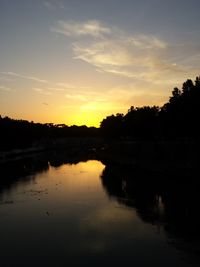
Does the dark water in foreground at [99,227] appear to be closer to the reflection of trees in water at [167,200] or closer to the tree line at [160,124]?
the reflection of trees in water at [167,200]

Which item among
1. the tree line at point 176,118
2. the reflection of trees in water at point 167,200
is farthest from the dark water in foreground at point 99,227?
the tree line at point 176,118

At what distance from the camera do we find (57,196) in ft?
158

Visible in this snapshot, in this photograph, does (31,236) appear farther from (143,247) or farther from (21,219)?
(143,247)

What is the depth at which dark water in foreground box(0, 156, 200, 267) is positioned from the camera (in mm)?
24750

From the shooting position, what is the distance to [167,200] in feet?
143

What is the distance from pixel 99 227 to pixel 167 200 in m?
14.1

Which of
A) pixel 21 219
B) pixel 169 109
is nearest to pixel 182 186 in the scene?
pixel 21 219

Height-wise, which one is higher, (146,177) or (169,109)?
(169,109)

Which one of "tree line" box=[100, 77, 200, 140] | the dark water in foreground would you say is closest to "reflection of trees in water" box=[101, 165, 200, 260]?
the dark water in foreground

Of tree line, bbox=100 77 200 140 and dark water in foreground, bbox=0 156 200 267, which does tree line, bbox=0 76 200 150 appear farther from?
dark water in foreground, bbox=0 156 200 267

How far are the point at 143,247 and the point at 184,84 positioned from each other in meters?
64.4

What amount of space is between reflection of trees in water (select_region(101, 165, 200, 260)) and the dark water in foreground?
0.23 feet

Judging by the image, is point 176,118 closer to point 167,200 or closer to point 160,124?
point 160,124

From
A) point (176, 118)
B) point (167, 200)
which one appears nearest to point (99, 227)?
point (167, 200)
